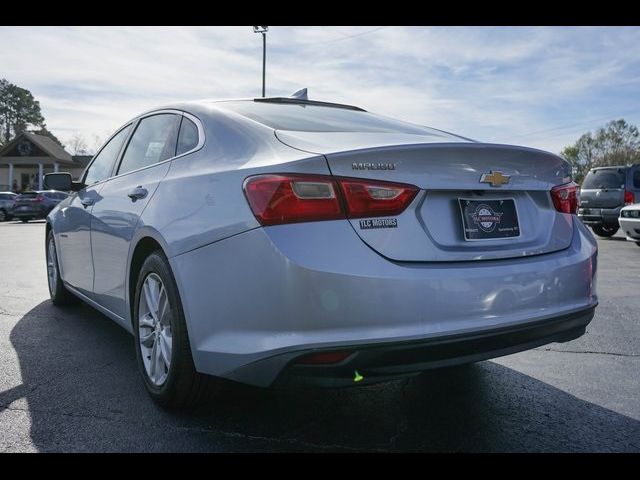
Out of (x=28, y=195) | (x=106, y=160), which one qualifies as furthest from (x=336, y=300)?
(x=28, y=195)

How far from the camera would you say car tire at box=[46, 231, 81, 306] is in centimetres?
516

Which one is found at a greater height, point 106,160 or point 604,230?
point 106,160

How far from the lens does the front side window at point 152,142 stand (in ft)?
10.7

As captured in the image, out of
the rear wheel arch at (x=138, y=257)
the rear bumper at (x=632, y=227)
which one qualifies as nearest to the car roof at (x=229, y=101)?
the rear wheel arch at (x=138, y=257)

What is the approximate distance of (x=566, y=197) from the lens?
278 centimetres

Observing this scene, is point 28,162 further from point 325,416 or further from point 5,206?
point 325,416

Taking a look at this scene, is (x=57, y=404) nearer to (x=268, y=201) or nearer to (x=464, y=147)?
(x=268, y=201)

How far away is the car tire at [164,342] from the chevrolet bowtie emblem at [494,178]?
1.46 metres

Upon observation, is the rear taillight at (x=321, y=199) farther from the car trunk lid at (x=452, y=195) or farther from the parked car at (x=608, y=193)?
the parked car at (x=608, y=193)

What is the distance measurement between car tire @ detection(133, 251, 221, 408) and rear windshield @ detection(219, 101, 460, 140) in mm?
874

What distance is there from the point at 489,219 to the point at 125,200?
2106 millimetres

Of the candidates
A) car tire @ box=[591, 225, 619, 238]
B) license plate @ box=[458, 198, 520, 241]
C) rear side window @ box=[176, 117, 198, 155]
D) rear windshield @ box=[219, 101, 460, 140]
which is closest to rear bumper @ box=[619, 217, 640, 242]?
car tire @ box=[591, 225, 619, 238]
